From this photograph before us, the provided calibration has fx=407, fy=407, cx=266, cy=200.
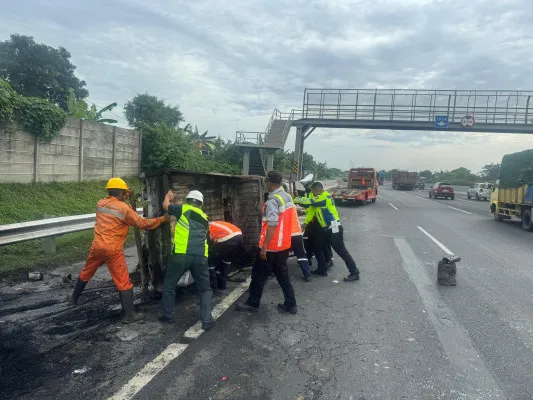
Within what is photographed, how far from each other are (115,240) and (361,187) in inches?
903

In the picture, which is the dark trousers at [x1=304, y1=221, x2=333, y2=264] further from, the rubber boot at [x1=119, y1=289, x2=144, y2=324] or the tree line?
the tree line

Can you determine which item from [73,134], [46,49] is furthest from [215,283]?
[46,49]

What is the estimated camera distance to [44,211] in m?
11.2

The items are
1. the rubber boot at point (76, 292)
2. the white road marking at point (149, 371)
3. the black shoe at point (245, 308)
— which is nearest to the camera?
the white road marking at point (149, 371)

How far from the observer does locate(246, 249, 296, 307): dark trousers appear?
500 centimetres

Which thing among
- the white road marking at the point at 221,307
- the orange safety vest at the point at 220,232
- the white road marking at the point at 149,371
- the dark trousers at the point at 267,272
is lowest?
the white road marking at the point at 221,307

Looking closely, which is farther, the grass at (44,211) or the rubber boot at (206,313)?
the grass at (44,211)

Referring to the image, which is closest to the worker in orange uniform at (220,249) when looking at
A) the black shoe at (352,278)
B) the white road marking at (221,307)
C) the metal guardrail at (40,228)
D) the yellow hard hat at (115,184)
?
the white road marking at (221,307)

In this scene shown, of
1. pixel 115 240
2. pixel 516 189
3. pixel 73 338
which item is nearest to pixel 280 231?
pixel 115 240

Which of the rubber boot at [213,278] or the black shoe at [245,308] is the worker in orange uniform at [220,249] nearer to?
the rubber boot at [213,278]

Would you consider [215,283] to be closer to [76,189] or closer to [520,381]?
[520,381]

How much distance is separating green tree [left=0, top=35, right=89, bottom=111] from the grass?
1964 cm

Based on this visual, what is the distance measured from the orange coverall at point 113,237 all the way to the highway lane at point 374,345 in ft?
4.00

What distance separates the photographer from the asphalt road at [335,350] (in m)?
3.19
